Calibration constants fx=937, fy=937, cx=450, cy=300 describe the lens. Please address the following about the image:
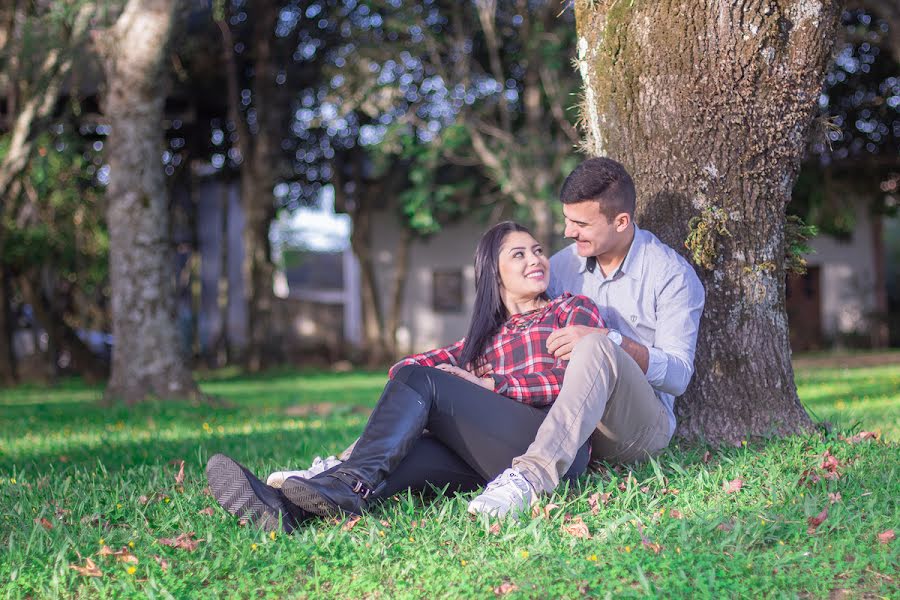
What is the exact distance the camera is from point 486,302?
453 centimetres

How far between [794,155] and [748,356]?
113cm

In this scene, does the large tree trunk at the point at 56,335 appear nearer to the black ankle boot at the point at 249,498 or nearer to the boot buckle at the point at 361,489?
the black ankle boot at the point at 249,498

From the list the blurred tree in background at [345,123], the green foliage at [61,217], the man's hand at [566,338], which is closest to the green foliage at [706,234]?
the man's hand at [566,338]

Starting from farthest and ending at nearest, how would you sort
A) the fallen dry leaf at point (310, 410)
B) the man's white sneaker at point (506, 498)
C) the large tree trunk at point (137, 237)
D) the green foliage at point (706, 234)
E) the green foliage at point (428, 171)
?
the green foliage at point (428, 171), the large tree trunk at point (137, 237), the fallen dry leaf at point (310, 410), the green foliage at point (706, 234), the man's white sneaker at point (506, 498)

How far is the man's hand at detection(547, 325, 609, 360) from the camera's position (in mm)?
4055

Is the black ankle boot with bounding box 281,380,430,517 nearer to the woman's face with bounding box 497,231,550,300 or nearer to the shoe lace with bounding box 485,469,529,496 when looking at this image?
the shoe lace with bounding box 485,469,529,496

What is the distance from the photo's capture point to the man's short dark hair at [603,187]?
445cm

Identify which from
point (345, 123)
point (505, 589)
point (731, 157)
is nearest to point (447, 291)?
point (345, 123)

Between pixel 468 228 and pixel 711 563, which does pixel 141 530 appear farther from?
pixel 468 228

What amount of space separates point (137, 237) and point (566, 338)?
8215 millimetres

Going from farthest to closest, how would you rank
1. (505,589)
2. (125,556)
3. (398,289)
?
(398,289)
(125,556)
(505,589)

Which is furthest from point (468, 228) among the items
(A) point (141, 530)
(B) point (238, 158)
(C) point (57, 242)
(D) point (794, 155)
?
(A) point (141, 530)

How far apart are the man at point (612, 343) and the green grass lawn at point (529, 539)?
0.16m

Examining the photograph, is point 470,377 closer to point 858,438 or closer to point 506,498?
point 506,498
